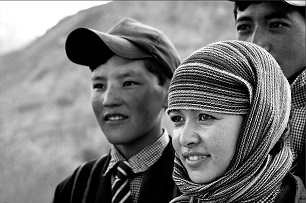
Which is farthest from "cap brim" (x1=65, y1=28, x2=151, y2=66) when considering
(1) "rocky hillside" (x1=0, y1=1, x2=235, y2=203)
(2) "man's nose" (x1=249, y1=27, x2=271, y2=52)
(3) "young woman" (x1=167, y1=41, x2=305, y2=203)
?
(1) "rocky hillside" (x1=0, y1=1, x2=235, y2=203)

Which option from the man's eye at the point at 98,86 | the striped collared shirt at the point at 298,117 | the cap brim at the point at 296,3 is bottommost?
the striped collared shirt at the point at 298,117

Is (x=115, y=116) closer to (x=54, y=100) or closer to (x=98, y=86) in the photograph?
(x=98, y=86)

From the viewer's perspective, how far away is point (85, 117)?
761 centimetres

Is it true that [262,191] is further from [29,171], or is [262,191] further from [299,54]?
[29,171]

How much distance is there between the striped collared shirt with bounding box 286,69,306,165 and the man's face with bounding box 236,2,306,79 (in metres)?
0.10

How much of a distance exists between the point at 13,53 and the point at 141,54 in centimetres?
584

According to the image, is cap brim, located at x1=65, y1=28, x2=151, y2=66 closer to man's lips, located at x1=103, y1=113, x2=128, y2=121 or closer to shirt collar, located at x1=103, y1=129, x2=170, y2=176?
man's lips, located at x1=103, y1=113, x2=128, y2=121

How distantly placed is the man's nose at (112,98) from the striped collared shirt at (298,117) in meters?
0.96

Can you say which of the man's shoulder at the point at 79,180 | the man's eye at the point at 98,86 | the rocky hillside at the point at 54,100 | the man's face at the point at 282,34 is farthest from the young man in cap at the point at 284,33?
the rocky hillside at the point at 54,100

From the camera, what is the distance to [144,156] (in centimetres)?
282

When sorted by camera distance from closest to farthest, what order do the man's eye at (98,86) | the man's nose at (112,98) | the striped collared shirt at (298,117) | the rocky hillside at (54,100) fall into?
the striped collared shirt at (298,117), the man's nose at (112,98), the man's eye at (98,86), the rocky hillside at (54,100)

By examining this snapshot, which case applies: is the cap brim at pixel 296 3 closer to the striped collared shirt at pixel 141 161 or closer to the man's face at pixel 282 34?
the man's face at pixel 282 34

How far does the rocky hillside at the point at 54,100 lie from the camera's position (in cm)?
622

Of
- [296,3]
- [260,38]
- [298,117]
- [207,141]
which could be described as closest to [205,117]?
[207,141]
